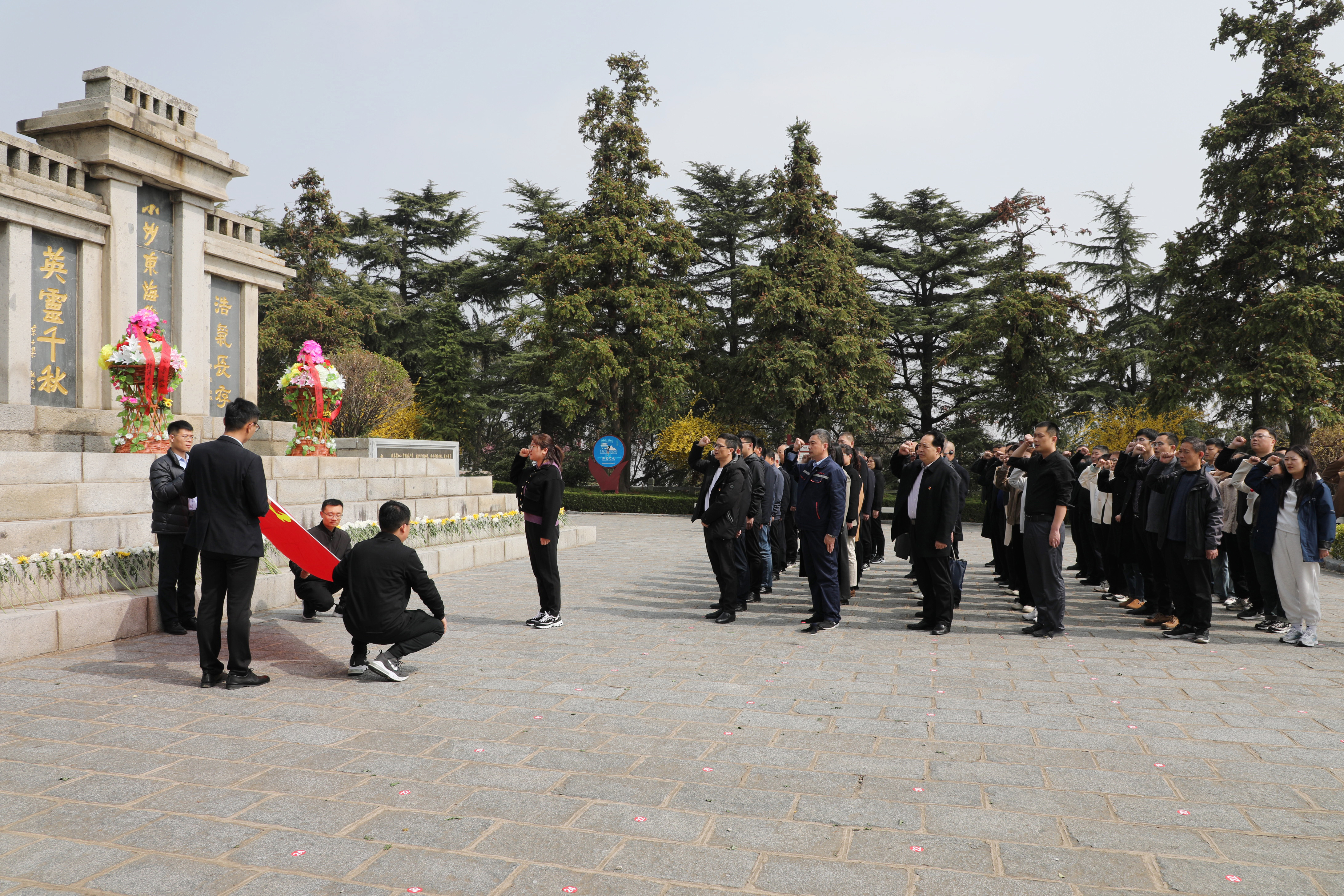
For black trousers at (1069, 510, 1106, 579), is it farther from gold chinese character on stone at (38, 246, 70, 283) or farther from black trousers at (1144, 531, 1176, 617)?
gold chinese character on stone at (38, 246, 70, 283)

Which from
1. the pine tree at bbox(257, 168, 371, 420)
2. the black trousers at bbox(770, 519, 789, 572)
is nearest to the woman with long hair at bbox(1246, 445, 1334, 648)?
the black trousers at bbox(770, 519, 789, 572)

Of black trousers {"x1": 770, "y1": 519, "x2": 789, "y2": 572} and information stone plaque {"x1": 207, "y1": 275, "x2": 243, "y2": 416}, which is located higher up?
information stone plaque {"x1": 207, "y1": 275, "x2": 243, "y2": 416}

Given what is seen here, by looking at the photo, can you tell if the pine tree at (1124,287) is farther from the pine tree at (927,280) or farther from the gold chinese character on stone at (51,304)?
the gold chinese character on stone at (51,304)

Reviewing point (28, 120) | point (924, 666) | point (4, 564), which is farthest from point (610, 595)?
point (28, 120)

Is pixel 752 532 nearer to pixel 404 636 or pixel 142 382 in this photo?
pixel 404 636

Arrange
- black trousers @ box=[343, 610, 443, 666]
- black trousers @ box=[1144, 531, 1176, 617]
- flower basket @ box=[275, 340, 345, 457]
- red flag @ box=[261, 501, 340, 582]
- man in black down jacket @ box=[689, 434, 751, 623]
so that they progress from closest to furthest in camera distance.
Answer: black trousers @ box=[343, 610, 443, 666] < red flag @ box=[261, 501, 340, 582] < black trousers @ box=[1144, 531, 1176, 617] < man in black down jacket @ box=[689, 434, 751, 623] < flower basket @ box=[275, 340, 345, 457]

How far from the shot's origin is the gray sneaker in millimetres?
5715

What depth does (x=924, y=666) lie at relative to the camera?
659 centimetres

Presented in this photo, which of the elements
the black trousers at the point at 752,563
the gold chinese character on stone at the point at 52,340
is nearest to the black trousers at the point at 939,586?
the black trousers at the point at 752,563

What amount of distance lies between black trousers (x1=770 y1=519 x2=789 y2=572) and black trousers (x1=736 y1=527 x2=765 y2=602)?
152 cm

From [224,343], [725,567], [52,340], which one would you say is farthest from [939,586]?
[224,343]

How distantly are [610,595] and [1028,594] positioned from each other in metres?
4.74

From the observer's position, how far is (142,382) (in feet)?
36.7

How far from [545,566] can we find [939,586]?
367 centimetres
